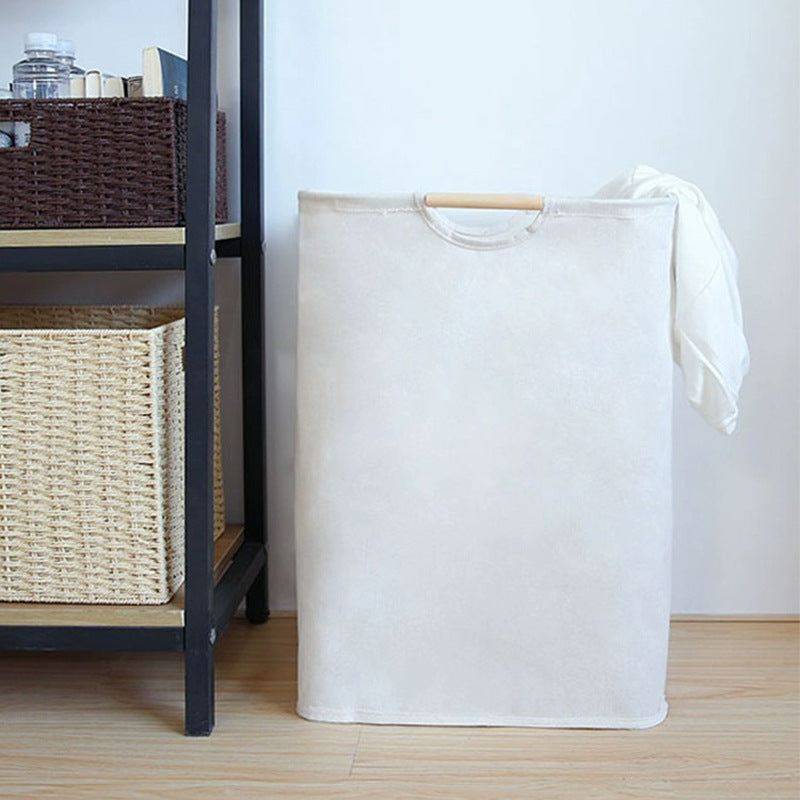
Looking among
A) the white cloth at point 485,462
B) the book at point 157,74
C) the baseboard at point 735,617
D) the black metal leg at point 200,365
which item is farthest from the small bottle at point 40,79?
the baseboard at point 735,617

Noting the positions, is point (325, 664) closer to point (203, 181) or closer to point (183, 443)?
point (183, 443)

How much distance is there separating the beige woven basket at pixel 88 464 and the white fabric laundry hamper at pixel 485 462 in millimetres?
158

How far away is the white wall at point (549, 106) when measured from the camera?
178cm

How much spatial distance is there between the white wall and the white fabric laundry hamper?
14.8 inches

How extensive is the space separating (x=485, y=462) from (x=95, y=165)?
54 cm

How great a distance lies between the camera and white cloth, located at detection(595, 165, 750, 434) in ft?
4.66

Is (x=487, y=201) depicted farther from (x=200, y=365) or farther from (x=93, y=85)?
(x=93, y=85)

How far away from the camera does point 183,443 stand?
5.05 feet

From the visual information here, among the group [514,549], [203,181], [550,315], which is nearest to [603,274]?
[550,315]

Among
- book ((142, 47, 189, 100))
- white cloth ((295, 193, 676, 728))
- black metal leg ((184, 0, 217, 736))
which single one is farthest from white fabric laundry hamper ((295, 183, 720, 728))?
book ((142, 47, 189, 100))

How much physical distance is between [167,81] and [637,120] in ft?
2.18

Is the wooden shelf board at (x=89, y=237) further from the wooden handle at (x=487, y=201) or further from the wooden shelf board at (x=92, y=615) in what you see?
the wooden shelf board at (x=92, y=615)

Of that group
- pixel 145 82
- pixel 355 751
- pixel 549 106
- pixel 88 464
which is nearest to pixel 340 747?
pixel 355 751

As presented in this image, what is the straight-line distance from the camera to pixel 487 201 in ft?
4.62
